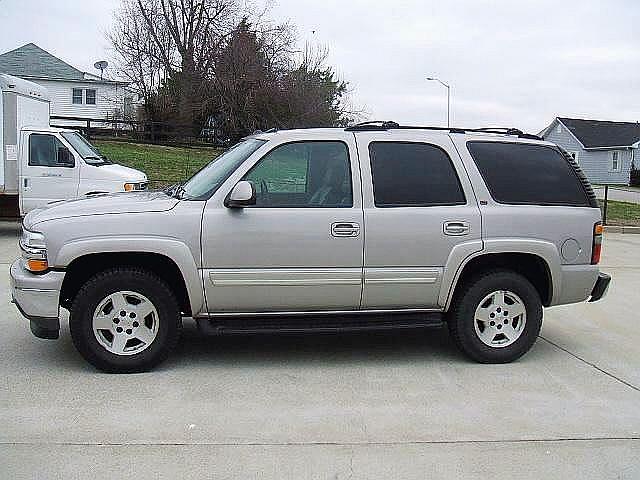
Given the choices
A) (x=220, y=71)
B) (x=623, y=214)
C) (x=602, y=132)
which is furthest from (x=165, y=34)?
(x=602, y=132)

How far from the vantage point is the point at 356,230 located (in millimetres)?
6047

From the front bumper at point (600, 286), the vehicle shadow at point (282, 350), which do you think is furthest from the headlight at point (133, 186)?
the front bumper at point (600, 286)

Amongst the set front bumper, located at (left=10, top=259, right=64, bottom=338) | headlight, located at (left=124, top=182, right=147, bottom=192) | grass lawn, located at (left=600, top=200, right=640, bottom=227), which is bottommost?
grass lawn, located at (left=600, top=200, right=640, bottom=227)

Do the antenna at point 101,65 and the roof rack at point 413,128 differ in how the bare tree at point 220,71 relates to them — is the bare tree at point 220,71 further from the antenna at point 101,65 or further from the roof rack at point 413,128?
the roof rack at point 413,128

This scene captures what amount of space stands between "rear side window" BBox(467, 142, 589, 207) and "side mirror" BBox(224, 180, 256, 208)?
196 cm

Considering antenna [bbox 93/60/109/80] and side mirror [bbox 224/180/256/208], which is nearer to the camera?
side mirror [bbox 224/180/256/208]

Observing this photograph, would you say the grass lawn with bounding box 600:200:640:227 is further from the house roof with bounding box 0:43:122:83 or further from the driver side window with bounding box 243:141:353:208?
the house roof with bounding box 0:43:122:83

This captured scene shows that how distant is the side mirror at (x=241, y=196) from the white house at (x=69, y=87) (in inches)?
1565

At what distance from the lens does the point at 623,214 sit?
22.3 m

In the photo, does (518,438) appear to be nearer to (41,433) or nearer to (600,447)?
(600,447)

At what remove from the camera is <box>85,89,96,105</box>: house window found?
1788 inches

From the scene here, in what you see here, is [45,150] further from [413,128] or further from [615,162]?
[615,162]

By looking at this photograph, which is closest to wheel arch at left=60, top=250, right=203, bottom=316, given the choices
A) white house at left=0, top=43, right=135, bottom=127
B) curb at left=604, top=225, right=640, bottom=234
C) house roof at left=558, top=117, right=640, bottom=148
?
curb at left=604, top=225, right=640, bottom=234

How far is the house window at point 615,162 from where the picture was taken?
180ft
